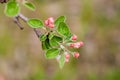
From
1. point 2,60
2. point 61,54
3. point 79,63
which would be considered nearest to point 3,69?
point 2,60

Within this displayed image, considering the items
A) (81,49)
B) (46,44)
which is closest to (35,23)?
(46,44)

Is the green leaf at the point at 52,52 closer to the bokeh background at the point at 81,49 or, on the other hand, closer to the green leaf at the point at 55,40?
the green leaf at the point at 55,40

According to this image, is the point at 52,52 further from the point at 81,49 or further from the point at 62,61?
the point at 81,49

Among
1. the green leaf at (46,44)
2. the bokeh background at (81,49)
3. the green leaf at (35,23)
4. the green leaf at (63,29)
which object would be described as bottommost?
the bokeh background at (81,49)

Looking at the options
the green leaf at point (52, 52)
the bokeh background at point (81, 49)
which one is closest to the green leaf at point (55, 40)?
the green leaf at point (52, 52)

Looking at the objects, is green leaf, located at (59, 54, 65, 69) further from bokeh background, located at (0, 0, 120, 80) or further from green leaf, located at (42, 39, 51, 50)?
bokeh background, located at (0, 0, 120, 80)

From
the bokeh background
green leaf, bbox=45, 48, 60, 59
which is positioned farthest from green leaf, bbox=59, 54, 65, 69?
the bokeh background
